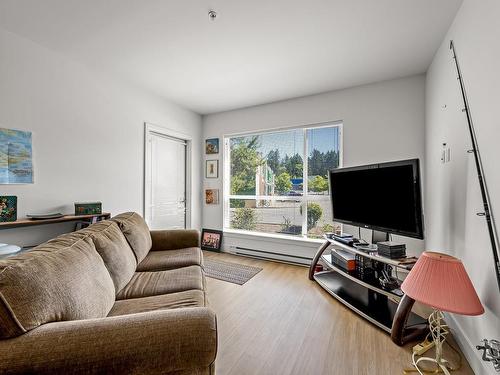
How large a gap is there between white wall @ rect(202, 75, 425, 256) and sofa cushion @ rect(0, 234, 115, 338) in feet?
8.78

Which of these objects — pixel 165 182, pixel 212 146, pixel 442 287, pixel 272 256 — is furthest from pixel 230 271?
pixel 442 287

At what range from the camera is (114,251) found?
160 centimetres

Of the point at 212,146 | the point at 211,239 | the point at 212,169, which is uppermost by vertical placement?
the point at 212,146

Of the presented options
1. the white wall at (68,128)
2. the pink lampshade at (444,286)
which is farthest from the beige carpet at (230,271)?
the pink lampshade at (444,286)

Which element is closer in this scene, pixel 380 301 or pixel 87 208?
pixel 380 301

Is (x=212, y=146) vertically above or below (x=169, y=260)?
above

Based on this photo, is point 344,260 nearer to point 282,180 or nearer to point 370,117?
point 282,180

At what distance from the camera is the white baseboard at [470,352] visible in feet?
4.35

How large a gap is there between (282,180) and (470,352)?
8.54 ft

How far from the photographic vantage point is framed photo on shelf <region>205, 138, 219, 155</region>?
4.13 meters

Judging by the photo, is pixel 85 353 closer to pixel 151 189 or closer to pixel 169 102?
pixel 151 189

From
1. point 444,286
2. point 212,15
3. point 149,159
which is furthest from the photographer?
point 149,159

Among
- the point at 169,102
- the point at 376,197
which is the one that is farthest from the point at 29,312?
the point at 169,102

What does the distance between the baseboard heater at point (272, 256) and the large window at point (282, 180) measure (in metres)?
0.33
